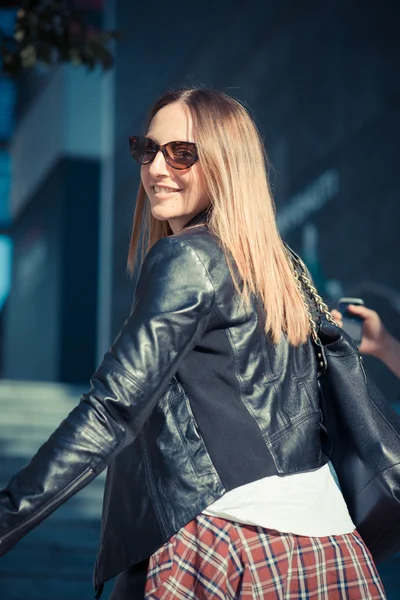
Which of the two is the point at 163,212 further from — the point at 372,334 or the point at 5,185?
the point at 5,185

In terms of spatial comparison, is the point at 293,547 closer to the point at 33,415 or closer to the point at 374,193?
the point at 33,415

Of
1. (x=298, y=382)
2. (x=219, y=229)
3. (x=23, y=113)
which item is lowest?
(x=298, y=382)

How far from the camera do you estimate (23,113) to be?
86.1 feet

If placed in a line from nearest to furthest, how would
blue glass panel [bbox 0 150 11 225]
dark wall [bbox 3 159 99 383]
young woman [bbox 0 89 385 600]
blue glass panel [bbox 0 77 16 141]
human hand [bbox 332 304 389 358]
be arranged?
young woman [bbox 0 89 385 600]
human hand [bbox 332 304 389 358]
dark wall [bbox 3 159 99 383]
blue glass panel [bbox 0 77 16 141]
blue glass panel [bbox 0 150 11 225]

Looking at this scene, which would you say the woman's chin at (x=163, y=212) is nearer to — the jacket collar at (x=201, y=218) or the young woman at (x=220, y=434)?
the jacket collar at (x=201, y=218)

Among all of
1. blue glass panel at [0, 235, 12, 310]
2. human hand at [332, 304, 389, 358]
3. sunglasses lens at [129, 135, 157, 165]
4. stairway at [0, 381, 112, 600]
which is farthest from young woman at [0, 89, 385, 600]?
blue glass panel at [0, 235, 12, 310]

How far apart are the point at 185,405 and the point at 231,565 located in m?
0.30

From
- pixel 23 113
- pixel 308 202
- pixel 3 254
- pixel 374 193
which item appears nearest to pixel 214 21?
pixel 308 202

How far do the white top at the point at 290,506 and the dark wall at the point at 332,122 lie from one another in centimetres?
640

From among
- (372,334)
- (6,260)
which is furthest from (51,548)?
(6,260)

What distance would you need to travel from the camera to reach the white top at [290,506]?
5.45ft

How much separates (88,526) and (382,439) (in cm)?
411

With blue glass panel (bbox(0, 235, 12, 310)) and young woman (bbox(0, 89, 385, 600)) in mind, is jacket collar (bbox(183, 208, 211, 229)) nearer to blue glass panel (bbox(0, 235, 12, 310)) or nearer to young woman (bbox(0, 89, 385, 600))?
young woman (bbox(0, 89, 385, 600))

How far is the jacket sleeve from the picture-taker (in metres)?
1.48
